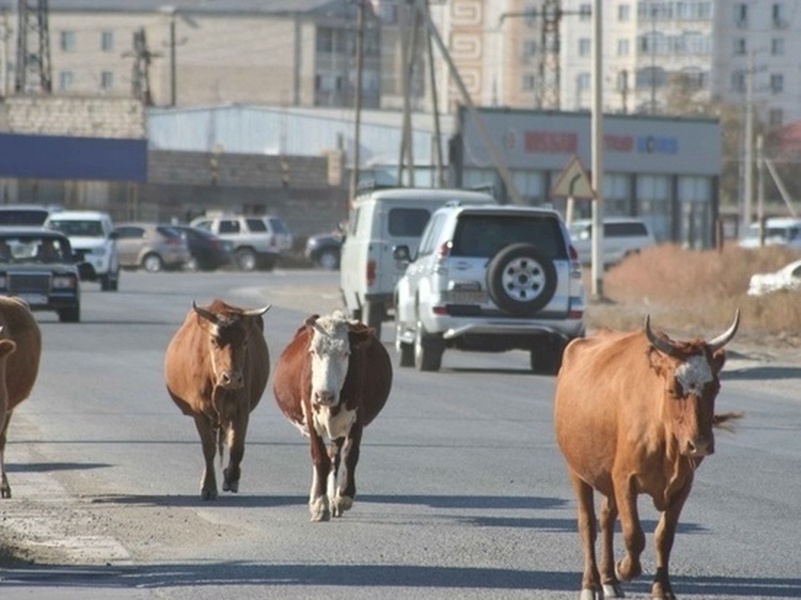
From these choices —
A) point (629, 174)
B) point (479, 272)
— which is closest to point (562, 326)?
point (479, 272)

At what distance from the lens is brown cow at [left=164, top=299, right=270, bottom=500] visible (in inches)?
552

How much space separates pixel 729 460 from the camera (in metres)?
17.3

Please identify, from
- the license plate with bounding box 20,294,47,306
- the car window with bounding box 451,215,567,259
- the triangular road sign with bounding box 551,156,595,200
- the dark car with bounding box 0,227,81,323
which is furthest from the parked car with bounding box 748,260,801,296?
the car window with bounding box 451,215,567,259

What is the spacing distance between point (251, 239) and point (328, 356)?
65404 mm

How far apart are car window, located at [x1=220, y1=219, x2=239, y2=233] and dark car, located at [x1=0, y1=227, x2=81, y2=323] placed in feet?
132

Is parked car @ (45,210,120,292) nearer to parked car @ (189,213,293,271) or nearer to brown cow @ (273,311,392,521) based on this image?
parked car @ (189,213,293,271)

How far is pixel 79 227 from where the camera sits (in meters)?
52.8

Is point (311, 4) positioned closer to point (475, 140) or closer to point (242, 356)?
point (475, 140)

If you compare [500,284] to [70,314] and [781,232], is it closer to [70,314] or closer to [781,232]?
[70,314]

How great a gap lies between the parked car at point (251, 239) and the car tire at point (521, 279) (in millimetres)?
51455

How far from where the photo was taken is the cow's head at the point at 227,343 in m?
14.0

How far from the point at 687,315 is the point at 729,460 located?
20283 millimetres

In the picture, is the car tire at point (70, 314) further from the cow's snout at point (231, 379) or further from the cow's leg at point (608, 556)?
the cow's leg at point (608, 556)

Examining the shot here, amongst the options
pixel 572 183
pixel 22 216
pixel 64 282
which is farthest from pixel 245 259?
pixel 572 183
